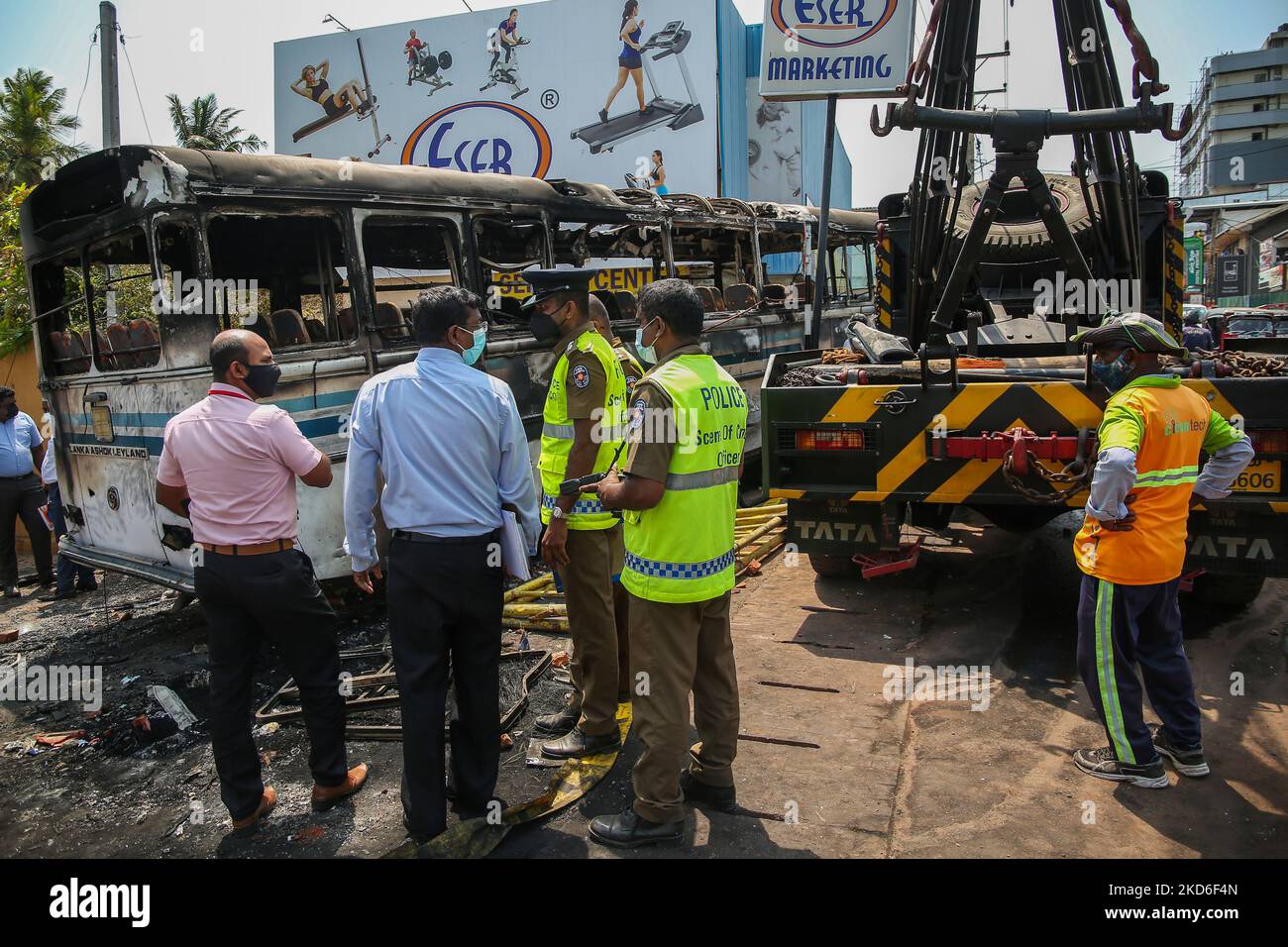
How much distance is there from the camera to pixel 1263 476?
4.08 metres

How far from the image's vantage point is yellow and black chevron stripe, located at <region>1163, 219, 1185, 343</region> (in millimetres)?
5574

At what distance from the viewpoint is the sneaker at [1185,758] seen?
131 inches

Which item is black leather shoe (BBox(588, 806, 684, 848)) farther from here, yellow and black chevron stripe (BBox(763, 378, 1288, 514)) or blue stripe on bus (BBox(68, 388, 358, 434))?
blue stripe on bus (BBox(68, 388, 358, 434))

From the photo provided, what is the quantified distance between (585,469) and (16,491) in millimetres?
6097

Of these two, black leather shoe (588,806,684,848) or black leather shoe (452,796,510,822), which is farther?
black leather shoe (452,796,510,822)

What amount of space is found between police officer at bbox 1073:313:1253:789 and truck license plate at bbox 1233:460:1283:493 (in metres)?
0.83

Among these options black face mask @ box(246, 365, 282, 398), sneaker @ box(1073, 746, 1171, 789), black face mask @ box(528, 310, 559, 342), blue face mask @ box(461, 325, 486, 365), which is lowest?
sneaker @ box(1073, 746, 1171, 789)

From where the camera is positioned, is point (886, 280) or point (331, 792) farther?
point (886, 280)

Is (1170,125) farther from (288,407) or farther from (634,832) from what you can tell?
(288,407)

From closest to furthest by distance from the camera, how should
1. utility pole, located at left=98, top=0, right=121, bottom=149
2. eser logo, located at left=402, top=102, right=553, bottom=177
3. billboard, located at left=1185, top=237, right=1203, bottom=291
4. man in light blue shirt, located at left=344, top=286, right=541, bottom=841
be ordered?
man in light blue shirt, located at left=344, top=286, right=541, bottom=841, utility pole, located at left=98, top=0, right=121, bottom=149, eser logo, located at left=402, top=102, right=553, bottom=177, billboard, located at left=1185, top=237, right=1203, bottom=291

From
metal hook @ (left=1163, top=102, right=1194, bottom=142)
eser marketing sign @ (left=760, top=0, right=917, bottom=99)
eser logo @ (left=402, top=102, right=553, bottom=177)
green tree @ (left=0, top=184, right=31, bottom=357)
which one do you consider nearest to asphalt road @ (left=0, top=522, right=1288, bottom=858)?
metal hook @ (left=1163, top=102, right=1194, bottom=142)
